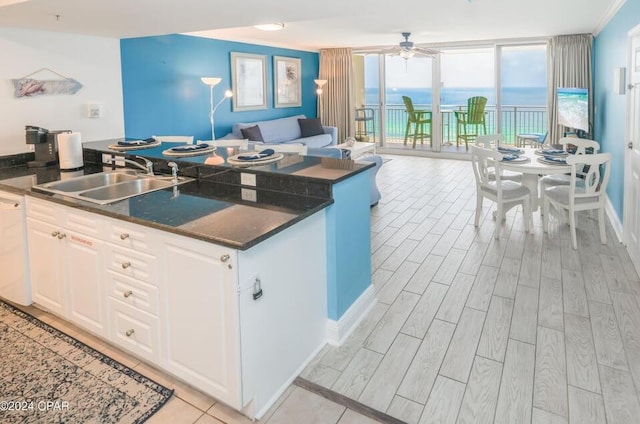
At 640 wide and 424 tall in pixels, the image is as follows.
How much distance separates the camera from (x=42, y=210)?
271 centimetres

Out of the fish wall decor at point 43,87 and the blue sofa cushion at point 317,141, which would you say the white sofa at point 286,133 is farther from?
the fish wall decor at point 43,87

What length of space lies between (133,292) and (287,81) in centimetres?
717

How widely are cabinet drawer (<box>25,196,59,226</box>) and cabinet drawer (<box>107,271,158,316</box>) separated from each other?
0.54 meters

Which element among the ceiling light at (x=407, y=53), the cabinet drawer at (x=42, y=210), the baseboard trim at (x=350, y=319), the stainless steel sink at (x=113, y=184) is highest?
the ceiling light at (x=407, y=53)

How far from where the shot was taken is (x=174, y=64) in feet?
20.3

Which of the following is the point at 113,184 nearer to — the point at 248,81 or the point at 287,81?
the point at 248,81

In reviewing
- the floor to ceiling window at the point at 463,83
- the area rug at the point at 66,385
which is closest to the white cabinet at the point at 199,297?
the area rug at the point at 66,385

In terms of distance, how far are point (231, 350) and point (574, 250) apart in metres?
3.42

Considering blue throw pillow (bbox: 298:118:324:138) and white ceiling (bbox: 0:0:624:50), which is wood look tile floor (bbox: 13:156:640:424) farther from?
blue throw pillow (bbox: 298:118:324:138)

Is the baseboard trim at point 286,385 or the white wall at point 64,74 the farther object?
the white wall at point 64,74

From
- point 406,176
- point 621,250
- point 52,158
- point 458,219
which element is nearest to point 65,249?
point 52,158

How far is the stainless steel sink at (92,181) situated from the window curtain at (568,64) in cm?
682

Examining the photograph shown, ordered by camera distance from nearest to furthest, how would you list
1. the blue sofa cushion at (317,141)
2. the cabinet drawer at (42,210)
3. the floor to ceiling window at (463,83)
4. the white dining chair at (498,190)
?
the cabinet drawer at (42,210)
the white dining chair at (498,190)
the blue sofa cushion at (317,141)
the floor to ceiling window at (463,83)

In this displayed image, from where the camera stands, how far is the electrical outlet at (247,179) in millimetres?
2743
